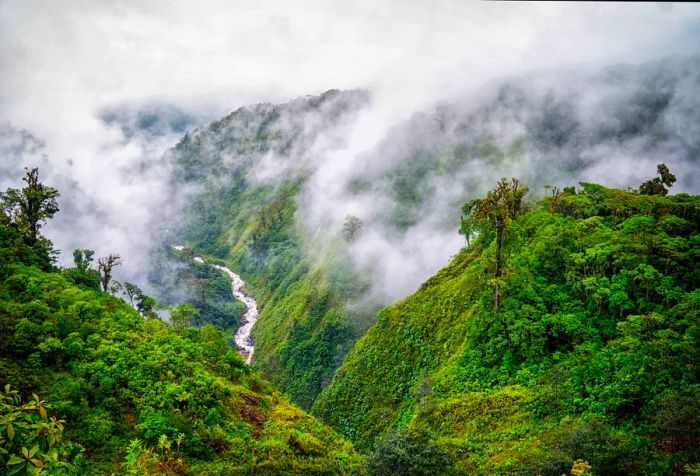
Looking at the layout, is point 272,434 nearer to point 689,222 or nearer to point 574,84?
point 689,222

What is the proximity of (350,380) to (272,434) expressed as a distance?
3451cm

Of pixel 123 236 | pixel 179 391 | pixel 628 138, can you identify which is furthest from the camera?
pixel 123 236

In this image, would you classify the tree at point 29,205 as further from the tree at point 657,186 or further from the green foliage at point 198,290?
the green foliage at point 198,290

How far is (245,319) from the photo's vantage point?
152 meters

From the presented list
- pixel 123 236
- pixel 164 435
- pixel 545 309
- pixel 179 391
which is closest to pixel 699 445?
pixel 545 309

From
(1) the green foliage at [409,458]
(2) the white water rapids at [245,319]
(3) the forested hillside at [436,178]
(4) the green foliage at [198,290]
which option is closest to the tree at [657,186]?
(1) the green foliage at [409,458]

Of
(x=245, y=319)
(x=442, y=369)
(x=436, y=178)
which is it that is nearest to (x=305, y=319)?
(x=245, y=319)

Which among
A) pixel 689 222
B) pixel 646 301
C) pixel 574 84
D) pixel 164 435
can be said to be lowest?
Answer: pixel 164 435

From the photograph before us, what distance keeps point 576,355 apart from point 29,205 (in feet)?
147

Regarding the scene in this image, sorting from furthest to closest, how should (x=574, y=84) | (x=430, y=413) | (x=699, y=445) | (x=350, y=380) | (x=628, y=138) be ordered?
(x=574, y=84), (x=628, y=138), (x=350, y=380), (x=430, y=413), (x=699, y=445)

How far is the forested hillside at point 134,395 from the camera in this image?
19641 mm

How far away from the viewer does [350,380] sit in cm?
5812

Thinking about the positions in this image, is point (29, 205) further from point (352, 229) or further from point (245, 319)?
point (245, 319)

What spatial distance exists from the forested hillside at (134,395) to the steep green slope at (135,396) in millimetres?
54
